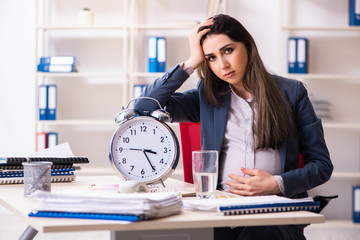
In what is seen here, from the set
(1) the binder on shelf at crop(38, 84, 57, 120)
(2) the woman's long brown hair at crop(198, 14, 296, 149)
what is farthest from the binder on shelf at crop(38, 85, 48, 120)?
(2) the woman's long brown hair at crop(198, 14, 296, 149)

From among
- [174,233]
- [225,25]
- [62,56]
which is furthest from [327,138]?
[174,233]

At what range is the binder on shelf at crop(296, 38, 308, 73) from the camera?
386cm

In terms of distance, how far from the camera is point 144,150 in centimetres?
147

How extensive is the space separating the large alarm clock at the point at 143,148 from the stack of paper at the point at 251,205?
40 centimetres

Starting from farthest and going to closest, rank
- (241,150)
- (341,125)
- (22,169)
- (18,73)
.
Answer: (18,73)
(341,125)
(241,150)
(22,169)

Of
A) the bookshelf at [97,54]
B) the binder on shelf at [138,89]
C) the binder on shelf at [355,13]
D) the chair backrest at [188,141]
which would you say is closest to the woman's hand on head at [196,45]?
the chair backrest at [188,141]

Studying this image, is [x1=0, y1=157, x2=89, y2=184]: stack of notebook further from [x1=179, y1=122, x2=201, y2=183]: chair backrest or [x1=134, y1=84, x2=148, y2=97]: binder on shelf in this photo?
[x1=134, y1=84, x2=148, y2=97]: binder on shelf

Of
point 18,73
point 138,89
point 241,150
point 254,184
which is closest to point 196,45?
point 241,150

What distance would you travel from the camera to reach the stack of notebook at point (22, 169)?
1.55 meters

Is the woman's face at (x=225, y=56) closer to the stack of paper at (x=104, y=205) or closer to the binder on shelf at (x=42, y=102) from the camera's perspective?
the stack of paper at (x=104, y=205)

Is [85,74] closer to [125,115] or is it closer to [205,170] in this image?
[125,115]

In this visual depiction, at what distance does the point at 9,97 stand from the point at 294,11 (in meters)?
2.69

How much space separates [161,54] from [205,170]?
9.20ft

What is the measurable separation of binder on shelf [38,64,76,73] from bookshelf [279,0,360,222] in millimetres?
1832
